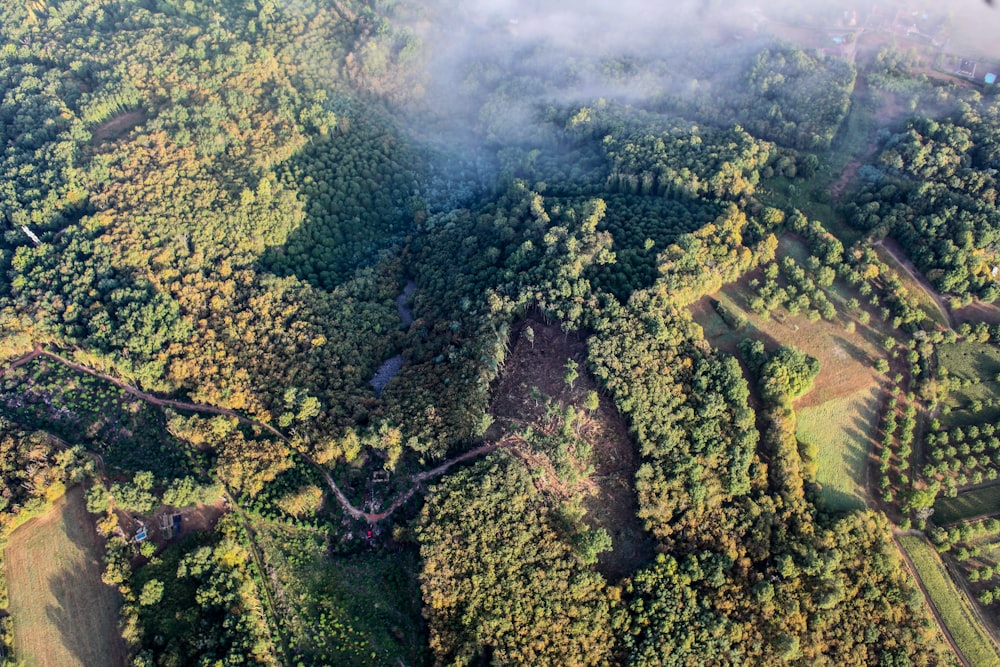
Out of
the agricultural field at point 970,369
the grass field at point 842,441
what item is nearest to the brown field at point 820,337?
the grass field at point 842,441

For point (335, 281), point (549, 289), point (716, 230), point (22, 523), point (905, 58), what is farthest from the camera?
point (905, 58)

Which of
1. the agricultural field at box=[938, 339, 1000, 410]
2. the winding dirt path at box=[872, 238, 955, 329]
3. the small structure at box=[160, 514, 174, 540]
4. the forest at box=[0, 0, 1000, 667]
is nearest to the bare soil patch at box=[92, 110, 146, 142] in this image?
the forest at box=[0, 0, 1000, 667]

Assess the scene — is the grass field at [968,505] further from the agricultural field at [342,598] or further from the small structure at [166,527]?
the small structure at [166,527]

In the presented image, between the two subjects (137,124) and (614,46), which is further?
(614,46)

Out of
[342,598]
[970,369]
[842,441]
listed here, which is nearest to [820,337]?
[842,441]

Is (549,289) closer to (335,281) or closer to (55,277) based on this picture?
(335,281)

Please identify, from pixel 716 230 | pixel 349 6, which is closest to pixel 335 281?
pixel 716 230
